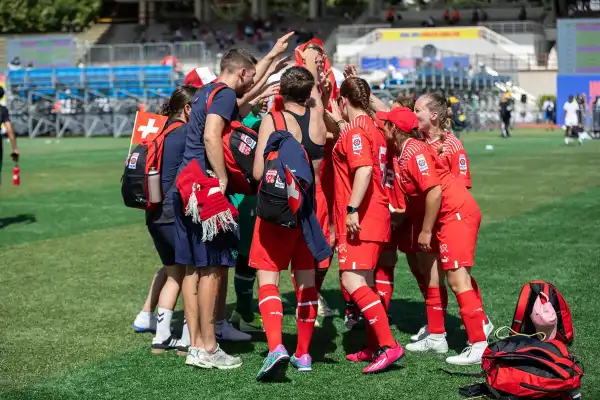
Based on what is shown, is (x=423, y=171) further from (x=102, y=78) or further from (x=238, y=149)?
(x=102, y=78)

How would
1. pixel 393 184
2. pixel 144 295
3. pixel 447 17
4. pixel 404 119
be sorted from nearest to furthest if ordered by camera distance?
pixel 404 119 → pixel 393 184 → pixel 144 295 → pixel 447 17

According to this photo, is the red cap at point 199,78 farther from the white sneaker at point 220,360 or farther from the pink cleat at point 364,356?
the pink cleat at point 364,356

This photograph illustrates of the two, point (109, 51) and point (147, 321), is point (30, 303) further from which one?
point (109, 51)

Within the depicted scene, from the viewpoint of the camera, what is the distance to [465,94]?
46781mm

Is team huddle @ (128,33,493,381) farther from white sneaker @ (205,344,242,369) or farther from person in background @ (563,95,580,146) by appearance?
person in background @ (563,95,580,146)

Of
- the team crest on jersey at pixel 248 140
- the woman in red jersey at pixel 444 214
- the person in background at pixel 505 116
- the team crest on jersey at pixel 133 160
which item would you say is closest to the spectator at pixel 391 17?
the person in background at pixel 505 116

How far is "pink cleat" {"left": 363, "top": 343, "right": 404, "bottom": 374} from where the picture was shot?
6512mm

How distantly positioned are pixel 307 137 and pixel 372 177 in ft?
1.76

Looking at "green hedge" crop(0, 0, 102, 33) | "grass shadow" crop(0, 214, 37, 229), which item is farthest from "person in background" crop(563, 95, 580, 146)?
"green hedge" crop(0, 0, 102, 33)

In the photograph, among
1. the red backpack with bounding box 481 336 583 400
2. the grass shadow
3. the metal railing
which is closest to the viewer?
the red backpack with bounding box 481 336 583 400

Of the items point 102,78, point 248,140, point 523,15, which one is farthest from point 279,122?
point 523,15

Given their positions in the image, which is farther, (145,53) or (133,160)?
(145,53)

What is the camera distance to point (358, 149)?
662 centimetres

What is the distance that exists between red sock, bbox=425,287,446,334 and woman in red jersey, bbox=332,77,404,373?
55 centimetres
